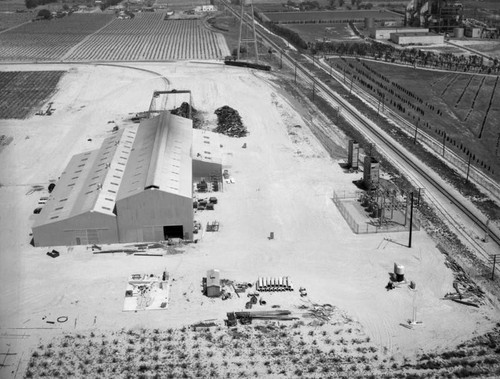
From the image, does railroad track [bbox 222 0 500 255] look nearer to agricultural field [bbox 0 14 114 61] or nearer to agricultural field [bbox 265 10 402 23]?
agricultural field [bbox 0 14 114 61]

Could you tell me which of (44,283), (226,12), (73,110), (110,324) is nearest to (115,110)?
(73,110)

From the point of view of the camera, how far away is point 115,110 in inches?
1494

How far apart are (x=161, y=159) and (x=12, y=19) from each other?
229ft

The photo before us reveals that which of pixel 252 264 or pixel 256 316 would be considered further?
pixel 252 264

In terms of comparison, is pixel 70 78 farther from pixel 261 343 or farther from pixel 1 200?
pixel 261 343

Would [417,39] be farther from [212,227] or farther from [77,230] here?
[77,230]

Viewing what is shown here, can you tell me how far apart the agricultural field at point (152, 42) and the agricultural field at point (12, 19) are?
40.5 feet

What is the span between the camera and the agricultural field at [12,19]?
7738 cm

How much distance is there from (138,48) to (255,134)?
33030 millimetres

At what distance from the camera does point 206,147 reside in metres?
28.2

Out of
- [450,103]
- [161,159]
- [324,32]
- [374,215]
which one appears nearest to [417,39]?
[324,32]

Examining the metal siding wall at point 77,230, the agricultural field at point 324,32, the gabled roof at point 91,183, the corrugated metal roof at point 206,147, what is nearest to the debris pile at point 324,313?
the metal siding wall at point 77,230

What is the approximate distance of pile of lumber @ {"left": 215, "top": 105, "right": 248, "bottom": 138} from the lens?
1293 inches

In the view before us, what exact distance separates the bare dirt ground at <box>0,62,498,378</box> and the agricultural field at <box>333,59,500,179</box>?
6482mm
